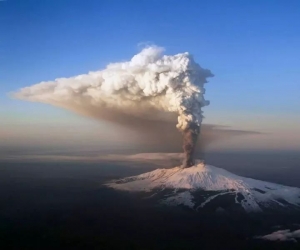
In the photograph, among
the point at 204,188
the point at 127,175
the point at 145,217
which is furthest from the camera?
the point at 204,188

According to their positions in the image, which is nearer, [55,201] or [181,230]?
[181,230]

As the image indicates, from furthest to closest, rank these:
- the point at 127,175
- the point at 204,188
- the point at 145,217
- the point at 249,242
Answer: the point at 204,188, the point at 127,175, the point at 145,217, the point at 249,242

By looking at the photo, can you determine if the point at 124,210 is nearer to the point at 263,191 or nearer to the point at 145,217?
the point at 145,217

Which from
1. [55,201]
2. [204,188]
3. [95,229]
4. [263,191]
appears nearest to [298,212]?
[263,191]

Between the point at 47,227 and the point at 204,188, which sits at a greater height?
the point at 204,188

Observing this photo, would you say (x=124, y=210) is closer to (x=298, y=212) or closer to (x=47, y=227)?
(x=47, y=227)

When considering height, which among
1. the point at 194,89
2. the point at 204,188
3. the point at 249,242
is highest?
the point at 194,89
